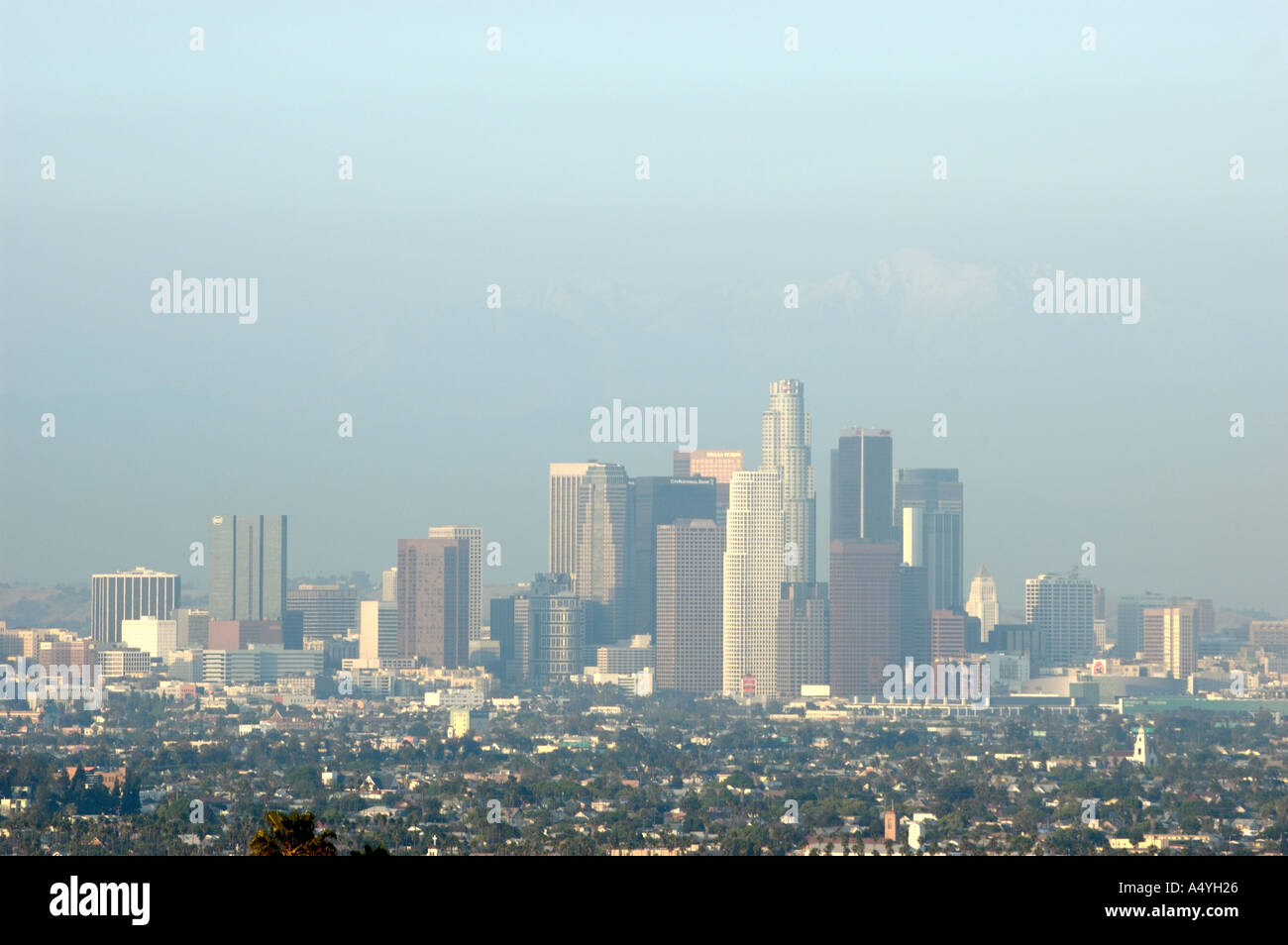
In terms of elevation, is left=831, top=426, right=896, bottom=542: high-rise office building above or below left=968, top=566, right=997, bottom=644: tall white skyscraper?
above

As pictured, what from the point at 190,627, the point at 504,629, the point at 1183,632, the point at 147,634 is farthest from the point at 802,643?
the point at 147,634

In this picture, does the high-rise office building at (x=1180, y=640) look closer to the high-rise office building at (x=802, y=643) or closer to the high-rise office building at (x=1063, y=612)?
the high-rise office building at (x=1063, y=612)

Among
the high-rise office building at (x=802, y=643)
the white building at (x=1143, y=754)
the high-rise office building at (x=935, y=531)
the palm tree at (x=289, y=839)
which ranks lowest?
the white building at (x=1143, y=754)

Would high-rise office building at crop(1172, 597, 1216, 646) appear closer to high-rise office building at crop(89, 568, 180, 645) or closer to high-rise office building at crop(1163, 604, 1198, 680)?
high-rise office building at crop(1163, 604, 1198, 680)

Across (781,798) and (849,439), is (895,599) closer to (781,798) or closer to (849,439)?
(849,439)

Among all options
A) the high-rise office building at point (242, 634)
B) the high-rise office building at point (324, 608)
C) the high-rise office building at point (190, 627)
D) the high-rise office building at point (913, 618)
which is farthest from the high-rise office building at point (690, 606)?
the high-rise office building at point (190, 627)

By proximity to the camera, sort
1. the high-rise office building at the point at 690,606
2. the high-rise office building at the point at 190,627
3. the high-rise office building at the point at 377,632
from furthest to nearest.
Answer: the high-rise office building at the point at 690,606 → the high-rise office building at the point at 377,632 → the high-rise office building at the point at 190,627

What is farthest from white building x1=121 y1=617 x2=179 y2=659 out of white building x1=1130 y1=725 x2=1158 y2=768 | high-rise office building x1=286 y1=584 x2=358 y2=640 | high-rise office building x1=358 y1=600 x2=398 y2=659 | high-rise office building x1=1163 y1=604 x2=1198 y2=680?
white building x1=1130 y1=725 x2=1158 y2=768
